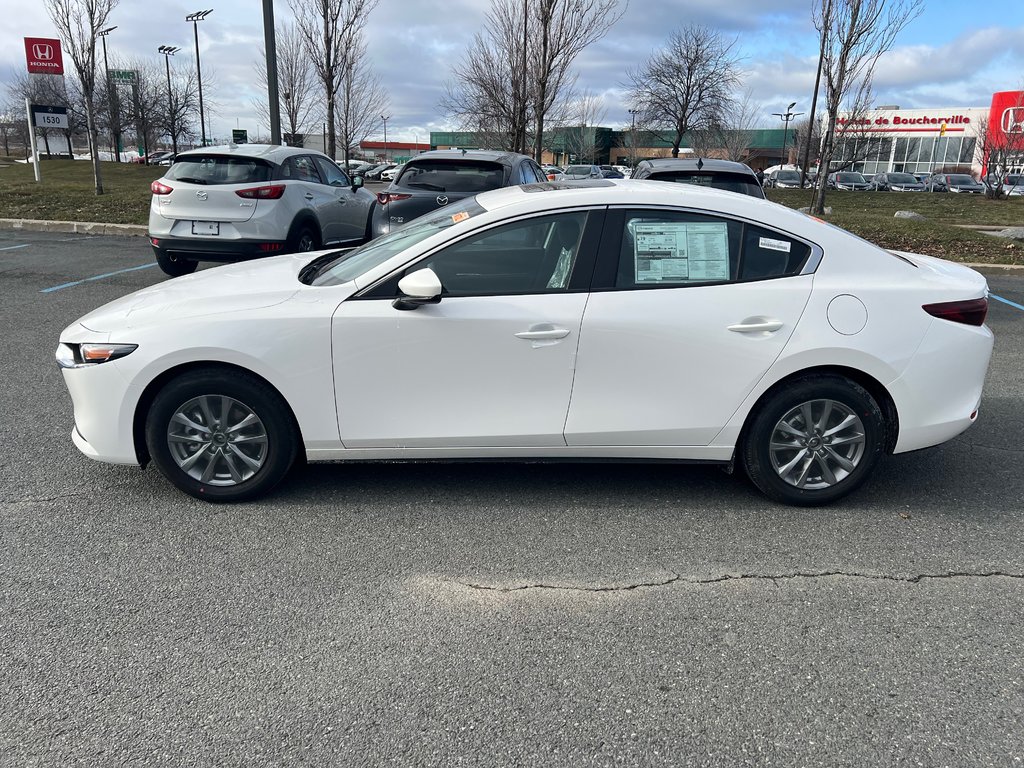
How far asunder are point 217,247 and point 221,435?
605 centimetres

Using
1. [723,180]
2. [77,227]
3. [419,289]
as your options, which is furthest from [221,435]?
[77,227]

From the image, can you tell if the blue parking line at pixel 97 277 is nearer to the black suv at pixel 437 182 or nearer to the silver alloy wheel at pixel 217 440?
the black suv at pixel 437 182

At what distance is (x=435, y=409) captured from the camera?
370cm

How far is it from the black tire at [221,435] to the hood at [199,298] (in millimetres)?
318

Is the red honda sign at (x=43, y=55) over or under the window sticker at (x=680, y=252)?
over

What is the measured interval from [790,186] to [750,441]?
4495 cm

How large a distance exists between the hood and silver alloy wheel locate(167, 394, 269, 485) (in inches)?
17.2

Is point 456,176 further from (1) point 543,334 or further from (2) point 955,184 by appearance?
(2) point 955,184

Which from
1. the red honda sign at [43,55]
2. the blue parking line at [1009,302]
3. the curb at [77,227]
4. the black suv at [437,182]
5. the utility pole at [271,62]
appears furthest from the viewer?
the red honda sign at [43,55]

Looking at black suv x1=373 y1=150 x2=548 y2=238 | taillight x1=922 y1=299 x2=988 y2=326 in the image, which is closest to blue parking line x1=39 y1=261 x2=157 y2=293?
black suv x1=373 y1=150 x2=548 y2=238

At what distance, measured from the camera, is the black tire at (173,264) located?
992 centimetres

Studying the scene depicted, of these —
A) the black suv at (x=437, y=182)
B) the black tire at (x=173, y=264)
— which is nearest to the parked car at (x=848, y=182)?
the black suv at (x=437, y=182)

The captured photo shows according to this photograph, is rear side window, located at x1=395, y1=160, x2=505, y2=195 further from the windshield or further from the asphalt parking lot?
the asphalt parking lot

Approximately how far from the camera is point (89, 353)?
366 cm
